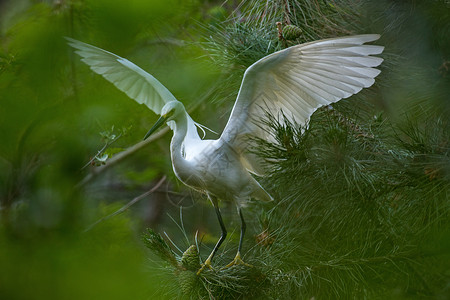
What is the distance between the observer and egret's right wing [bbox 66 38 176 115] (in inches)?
49.3

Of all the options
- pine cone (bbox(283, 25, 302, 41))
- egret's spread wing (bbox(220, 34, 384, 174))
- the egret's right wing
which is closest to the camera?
egret's spread wing (bbox(220, 34, 384, 174))

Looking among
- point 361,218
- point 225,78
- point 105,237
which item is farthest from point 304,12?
point 105,237

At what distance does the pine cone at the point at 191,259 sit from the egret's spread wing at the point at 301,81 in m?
0.27

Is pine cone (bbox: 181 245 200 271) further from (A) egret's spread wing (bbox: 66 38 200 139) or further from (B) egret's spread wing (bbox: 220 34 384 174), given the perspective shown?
(A) egret's spread wing (bbox: 66 38 200 139)

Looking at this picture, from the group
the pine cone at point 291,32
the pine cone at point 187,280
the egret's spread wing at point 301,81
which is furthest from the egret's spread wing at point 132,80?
the pine cone at point 187,280

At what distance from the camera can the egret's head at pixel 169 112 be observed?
44.8 inches

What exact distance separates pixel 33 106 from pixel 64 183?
0.12 ft

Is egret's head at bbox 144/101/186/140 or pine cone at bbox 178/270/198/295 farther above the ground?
egret's head at bbox 144/101/186/140

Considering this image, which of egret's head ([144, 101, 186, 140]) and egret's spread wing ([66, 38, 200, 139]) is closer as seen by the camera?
egret's head ([144, 101, 186, 140])

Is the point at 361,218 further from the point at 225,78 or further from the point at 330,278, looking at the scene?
the point at 225,78

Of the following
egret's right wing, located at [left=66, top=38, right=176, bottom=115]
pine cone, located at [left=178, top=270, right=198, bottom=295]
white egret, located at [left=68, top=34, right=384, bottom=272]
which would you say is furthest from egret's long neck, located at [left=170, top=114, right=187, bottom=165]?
pine cone, located at [left=178, top=270, right=198, bottom=295]

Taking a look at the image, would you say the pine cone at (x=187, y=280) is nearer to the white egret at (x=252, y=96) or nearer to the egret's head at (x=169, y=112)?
the white egret at (x=252, y=96)

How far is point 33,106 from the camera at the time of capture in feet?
0.64

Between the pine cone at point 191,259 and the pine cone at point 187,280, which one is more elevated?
the pine cone at point 191,259
